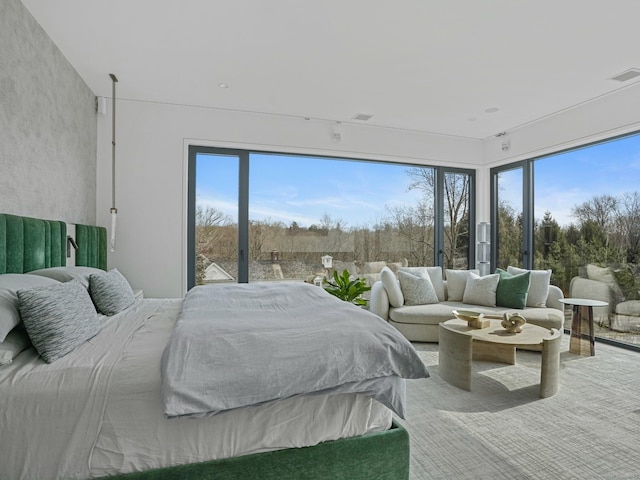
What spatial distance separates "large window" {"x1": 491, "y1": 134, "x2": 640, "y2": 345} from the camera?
420 cm

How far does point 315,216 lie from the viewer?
17.6ft

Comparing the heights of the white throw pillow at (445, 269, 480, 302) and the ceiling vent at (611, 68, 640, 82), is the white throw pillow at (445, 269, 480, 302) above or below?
below

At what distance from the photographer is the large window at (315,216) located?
485 centimetres

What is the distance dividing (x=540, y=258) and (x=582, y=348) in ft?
5.32

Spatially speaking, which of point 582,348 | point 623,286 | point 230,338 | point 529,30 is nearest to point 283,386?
point 230,338

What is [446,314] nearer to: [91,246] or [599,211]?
[599,211]

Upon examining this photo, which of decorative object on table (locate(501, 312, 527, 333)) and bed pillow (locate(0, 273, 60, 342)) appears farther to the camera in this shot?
decorative object on table (locate(501, 312, 527, 333))

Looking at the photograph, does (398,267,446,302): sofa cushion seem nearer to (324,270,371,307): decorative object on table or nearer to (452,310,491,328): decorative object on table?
(324,270,371,307): decorative object on table

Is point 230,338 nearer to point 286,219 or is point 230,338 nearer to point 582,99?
point 286,219

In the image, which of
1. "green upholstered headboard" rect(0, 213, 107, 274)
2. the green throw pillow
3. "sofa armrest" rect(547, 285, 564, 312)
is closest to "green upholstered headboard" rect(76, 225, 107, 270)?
Answer: "green upholstered headboard" rect(0, 213, 107, 274)

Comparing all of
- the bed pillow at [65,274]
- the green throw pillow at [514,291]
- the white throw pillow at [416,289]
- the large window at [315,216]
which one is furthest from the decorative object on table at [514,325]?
the bed pillow at [65,274]

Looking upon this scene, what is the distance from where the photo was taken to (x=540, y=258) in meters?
5.24

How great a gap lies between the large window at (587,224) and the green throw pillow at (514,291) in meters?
0.84

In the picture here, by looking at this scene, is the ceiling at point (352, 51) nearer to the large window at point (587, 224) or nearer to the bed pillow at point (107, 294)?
the large window at point (587, 224)
